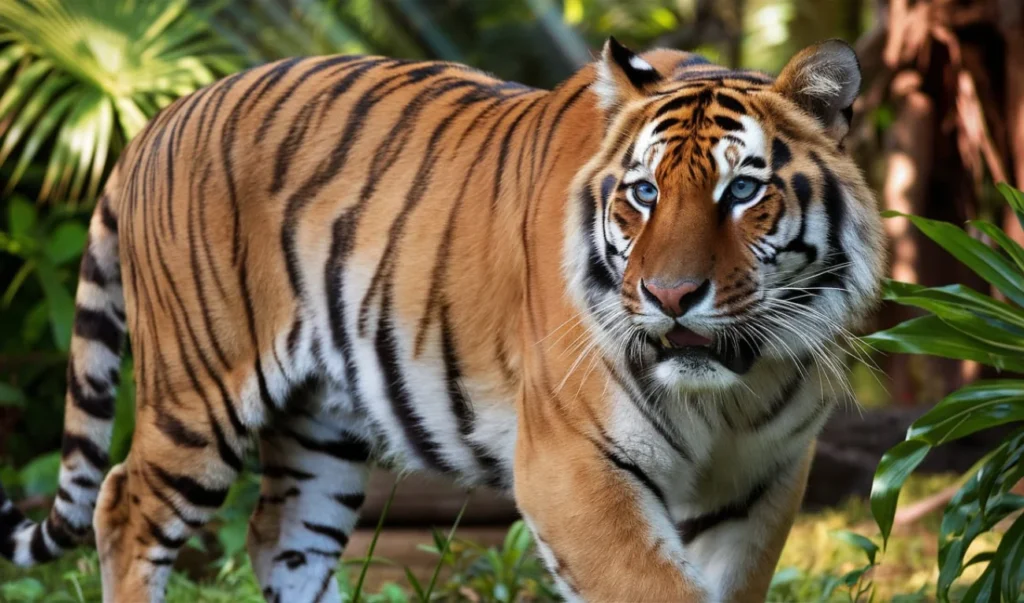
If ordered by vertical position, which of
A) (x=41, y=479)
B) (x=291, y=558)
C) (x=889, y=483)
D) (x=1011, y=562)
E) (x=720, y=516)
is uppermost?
(x=889, y=483)

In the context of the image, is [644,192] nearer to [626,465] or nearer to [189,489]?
[626,465]

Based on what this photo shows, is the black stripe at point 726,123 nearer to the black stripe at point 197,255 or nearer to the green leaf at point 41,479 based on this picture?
the black stripe at point 197,255

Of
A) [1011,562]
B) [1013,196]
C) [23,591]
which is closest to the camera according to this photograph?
[1011,562]

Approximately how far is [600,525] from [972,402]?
35.6 inches

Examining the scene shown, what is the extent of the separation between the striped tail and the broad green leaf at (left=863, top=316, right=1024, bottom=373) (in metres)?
Result: 2.16

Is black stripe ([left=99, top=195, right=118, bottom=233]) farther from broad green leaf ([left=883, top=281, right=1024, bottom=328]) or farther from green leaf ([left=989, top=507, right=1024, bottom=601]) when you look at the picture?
green leaf ([left=989, top=507, right=1024, bottom=601])

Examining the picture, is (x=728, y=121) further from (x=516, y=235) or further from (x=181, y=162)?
(x=181, y=162)

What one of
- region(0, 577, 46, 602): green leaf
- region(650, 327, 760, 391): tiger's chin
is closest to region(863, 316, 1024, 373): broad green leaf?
region(650, 327, 760, 391): tiger's chin

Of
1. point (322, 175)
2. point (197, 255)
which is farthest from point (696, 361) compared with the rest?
point (197, 255)

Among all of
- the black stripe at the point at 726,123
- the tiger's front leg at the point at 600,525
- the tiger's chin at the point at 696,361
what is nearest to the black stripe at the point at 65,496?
the tiger's front leg at the point at 600,525

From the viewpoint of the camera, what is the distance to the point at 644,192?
2473mm

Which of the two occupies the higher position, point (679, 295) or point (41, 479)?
point (679, 295)

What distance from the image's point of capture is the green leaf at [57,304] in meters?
5.27

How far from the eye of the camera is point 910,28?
6.50 meters
